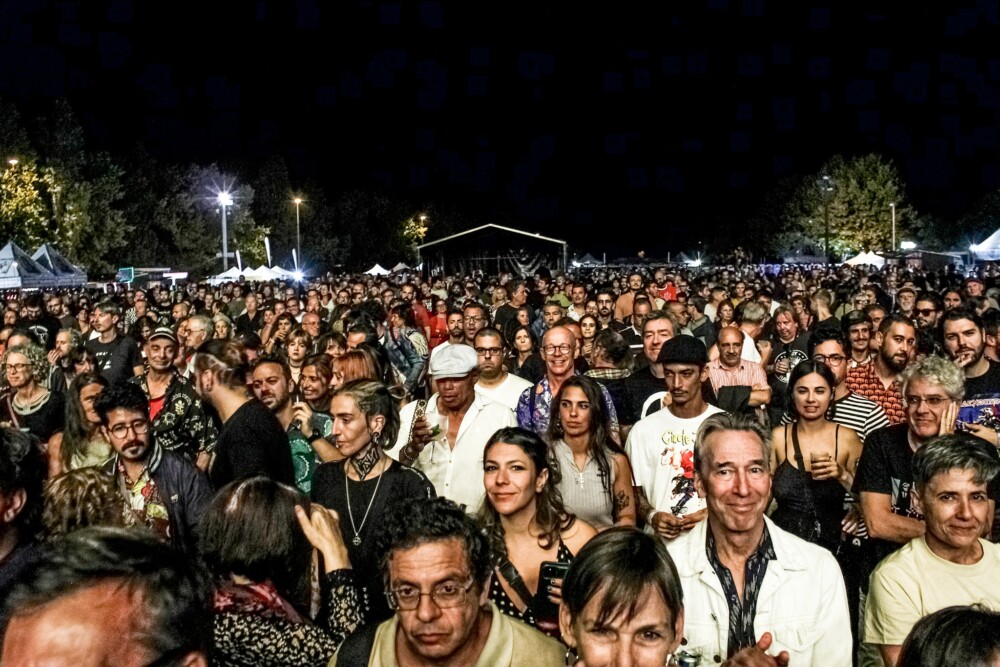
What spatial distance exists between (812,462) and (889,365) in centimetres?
267

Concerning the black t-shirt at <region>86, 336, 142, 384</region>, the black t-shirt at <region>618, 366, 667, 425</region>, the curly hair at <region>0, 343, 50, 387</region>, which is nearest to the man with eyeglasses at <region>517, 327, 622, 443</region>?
the black t-shirt at <region>618, 366, 667, 425</region>

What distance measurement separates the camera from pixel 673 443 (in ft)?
17.6

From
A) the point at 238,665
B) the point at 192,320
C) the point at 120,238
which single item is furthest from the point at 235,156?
the point at 238,665

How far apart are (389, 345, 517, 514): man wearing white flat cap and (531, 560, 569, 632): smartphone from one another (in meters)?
1.98

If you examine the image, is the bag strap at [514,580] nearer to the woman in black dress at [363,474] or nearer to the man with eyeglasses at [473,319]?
the woman in black dress at [363,474]

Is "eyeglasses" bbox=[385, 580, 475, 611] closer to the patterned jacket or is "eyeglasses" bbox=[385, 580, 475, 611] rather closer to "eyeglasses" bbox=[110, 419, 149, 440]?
"eyeglasses" bbox=[110, 419, 149, 440]

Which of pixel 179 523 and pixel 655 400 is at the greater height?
pixel 655 400

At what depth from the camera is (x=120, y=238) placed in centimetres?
6225

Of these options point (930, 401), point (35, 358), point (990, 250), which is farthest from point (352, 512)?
point (990, 250)

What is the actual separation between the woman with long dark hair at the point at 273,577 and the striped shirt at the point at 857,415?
344 centimetres

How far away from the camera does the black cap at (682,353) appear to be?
5609mm

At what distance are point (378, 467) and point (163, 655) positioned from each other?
3400 mm

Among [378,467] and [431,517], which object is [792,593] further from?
[378,467]

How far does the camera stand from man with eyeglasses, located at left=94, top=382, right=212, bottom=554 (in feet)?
15.5
